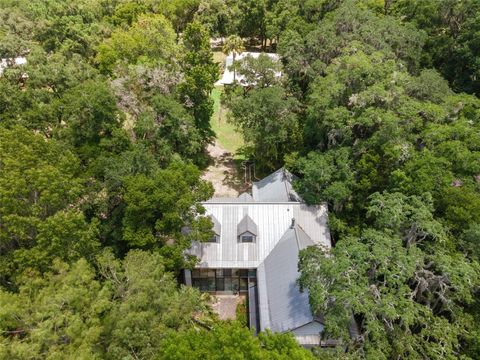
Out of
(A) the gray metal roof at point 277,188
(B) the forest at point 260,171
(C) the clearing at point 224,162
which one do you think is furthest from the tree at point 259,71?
(A) the gray metal roof at point 277,188

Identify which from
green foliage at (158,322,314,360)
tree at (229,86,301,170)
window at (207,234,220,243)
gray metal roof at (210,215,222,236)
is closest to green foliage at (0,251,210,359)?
green foliage at (158,322,314,360)

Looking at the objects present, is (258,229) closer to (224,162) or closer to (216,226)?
(216,226)

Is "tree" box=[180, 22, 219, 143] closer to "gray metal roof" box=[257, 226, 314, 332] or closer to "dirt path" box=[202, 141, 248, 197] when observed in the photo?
"dirt path" box=[202, 141, 248, 197]

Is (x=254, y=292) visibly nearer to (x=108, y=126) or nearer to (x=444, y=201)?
(x=444, y=201)

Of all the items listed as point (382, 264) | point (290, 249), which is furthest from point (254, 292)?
point (382, 264)

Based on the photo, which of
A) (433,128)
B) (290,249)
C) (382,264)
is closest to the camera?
(382,264)

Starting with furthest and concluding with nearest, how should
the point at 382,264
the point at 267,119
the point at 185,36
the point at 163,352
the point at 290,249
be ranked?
1. the point at 185,36
2. the point at 267,119
3. the point at 290,249
4. the point at 382,264
5. the point at 163,352

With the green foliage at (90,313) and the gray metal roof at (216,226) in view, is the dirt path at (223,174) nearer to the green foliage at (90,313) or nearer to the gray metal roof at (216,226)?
the gray metal roof at (216,226)
